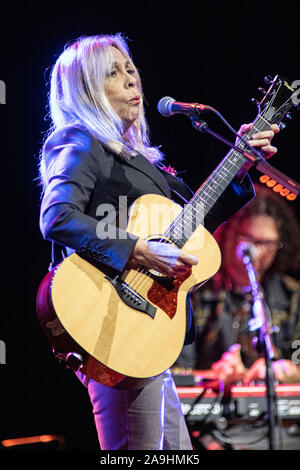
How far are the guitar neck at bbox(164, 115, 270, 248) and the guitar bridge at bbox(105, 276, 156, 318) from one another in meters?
0.30

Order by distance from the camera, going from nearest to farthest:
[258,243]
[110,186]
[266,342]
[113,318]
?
1. [113,318]
2. [110,186]
3. [266,342]
4. [258,243]

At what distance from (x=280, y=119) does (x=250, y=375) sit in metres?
2.77

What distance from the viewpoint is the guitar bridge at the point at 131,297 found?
1.86 meters

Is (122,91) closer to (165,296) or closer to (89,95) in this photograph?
(89,95)

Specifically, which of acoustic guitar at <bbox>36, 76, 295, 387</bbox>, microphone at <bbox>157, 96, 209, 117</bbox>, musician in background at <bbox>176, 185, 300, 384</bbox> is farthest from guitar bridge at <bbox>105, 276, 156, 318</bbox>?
musician in background at <bbox>176, 185, 300, 384</bbox>

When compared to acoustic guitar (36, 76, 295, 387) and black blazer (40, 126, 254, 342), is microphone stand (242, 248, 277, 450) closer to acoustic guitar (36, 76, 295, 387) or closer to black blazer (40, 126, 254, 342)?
black blazer (40, 126, 254, 342)

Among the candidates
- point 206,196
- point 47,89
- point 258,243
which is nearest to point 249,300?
point 258,243

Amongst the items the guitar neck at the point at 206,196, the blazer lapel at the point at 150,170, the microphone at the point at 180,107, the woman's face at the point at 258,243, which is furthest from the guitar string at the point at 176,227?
the woman's face at the point at 258,243

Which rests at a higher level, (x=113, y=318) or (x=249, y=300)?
(x=113, y=318)

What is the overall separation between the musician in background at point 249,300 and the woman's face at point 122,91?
8.00 ft

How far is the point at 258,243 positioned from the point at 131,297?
13.3 feet

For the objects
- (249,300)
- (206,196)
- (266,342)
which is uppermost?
(206,196)

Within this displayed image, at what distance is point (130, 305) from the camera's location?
6.07ft

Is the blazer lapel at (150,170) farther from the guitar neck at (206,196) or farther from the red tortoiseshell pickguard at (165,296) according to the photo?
the red tortoiseshell pickguard at (165,296)
